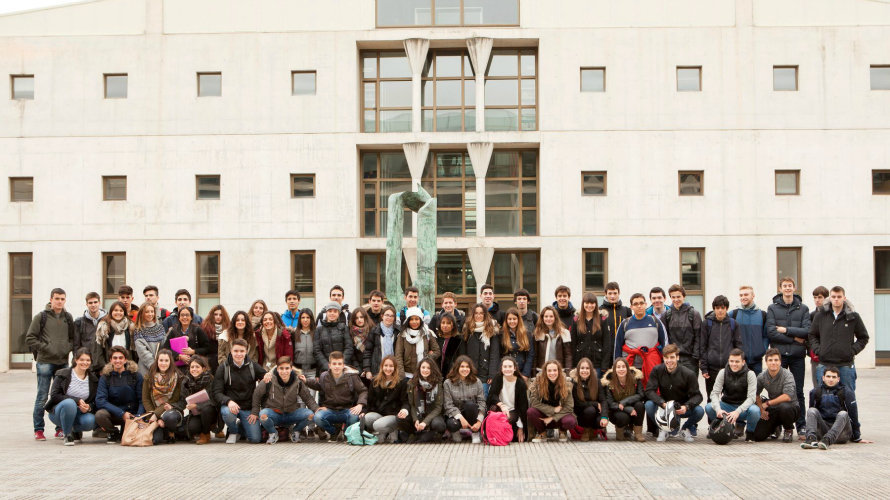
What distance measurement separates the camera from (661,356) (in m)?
12.2

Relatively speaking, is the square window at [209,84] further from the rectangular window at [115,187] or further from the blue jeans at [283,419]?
the blue jeans at [283,419]

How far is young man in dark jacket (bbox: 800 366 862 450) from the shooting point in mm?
10930

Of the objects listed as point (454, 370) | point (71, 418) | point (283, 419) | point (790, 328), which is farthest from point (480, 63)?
point (71, 418)

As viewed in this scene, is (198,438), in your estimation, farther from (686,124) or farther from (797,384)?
(686,124)

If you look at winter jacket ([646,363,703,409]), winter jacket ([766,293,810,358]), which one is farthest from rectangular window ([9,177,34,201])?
winter jacket ([766,293,810,358])

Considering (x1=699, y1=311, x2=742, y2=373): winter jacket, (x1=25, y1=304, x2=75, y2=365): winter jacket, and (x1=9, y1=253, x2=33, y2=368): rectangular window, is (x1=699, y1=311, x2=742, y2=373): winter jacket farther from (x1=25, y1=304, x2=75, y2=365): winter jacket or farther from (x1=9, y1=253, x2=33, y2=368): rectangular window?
(x1=9, y1=253, x2=33, y2=368): rectangular window

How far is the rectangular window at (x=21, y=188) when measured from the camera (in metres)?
27.0

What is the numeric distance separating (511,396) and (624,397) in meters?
1.49

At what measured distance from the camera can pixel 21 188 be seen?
27.1 metres

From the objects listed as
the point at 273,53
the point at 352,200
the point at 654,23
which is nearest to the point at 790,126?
the point at 654,23

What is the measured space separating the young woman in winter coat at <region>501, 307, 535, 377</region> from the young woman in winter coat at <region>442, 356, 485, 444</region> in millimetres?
644

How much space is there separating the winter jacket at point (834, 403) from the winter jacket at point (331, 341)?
19.9ft

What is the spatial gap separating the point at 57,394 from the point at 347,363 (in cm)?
380

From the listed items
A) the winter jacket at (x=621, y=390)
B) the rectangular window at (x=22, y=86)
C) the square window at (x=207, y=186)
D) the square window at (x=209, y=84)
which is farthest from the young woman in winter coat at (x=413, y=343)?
the rectangular window at (x=22, y=86)
